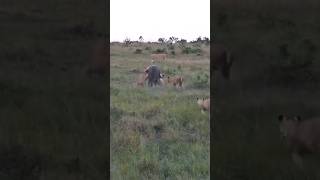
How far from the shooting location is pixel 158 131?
17.6 feet

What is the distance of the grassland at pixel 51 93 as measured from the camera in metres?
2.31

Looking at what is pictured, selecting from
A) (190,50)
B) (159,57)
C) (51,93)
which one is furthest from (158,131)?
(190,50)
